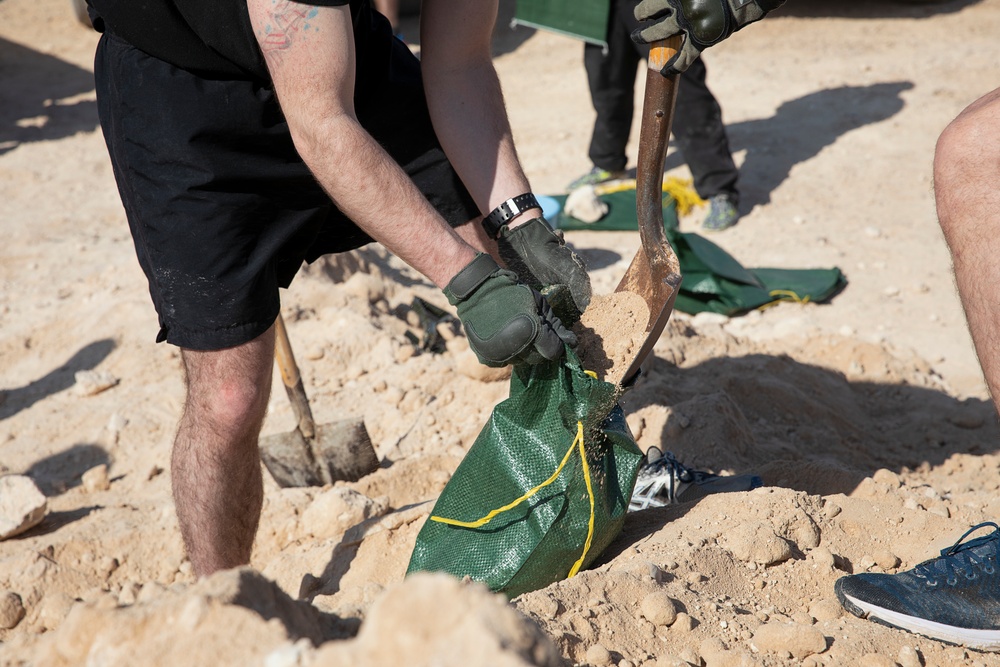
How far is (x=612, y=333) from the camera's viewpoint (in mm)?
2154

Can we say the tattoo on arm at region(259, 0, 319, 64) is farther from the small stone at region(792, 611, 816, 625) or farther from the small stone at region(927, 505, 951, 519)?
the small stone at region(927, 505, 951, 519)

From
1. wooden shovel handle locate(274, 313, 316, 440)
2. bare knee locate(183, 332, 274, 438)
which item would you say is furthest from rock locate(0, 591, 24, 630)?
wooden shovel handle locate(274, 313, 316, 440)

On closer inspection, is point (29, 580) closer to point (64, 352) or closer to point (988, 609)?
point (64, 352)

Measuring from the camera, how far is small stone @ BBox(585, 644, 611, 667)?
4.91 feet

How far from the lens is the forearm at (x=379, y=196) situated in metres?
1.74

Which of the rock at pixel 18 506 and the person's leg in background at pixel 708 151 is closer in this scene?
the rock at pixel 18 506

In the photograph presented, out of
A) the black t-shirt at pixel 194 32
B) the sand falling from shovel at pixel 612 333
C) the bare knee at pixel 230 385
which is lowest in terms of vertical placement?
the sand falling from shovel at pixel 612 333

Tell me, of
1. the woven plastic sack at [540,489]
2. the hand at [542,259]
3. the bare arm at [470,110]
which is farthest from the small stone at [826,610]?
the bare arm at [470,110]

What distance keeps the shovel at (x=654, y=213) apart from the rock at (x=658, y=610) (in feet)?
1.74

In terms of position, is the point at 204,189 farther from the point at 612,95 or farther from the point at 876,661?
the point at 612,95

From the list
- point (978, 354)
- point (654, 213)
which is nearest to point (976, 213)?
point (978, 354)

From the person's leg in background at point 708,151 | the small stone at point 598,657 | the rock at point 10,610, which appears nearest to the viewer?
the small stone at point 598,657

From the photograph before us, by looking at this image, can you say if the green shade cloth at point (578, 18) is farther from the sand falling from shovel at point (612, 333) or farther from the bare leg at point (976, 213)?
the bare leg at point (976, 213)

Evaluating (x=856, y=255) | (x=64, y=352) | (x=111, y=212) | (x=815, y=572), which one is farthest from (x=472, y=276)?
(x=111, y=212)
